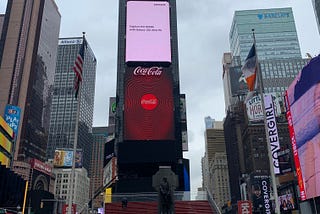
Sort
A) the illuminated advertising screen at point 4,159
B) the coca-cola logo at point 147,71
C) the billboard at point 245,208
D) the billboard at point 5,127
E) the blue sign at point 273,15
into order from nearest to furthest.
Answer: the coca-cola logo at point 147,71 < the billboard at point 245,208 < the illuminated advertising screen at point 4,159 < the billboard at point 5,127 < the blue sign at point 273,15

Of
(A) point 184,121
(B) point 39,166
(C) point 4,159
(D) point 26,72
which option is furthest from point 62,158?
(C) point 4,159

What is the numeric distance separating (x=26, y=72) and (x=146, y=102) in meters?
116

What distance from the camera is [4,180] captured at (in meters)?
42.6

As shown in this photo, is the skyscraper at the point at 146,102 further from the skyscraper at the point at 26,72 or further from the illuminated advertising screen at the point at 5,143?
the skyscraper at the point at 26,72

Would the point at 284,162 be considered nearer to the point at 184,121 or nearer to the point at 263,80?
the point at 184,121

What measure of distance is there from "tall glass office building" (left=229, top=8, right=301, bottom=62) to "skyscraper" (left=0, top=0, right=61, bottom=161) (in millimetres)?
105841

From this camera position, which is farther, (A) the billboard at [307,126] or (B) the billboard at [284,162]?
(B) the billboard at [284,162]

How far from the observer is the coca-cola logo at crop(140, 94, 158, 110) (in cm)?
4681

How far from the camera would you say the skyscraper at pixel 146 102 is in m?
44.8

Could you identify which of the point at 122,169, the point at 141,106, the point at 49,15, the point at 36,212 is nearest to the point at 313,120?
the point at 141,106

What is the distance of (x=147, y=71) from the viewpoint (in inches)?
1902

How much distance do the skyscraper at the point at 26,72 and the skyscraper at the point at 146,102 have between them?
10116 cm

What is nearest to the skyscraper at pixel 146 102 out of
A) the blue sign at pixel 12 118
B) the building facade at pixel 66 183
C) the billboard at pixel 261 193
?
the billboard at pixel 261 193

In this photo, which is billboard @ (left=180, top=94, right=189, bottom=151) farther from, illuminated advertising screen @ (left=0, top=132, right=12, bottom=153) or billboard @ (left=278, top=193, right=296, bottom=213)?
illuminated advertising screen @ (left=0, top=132, right=12, bottom=153)
